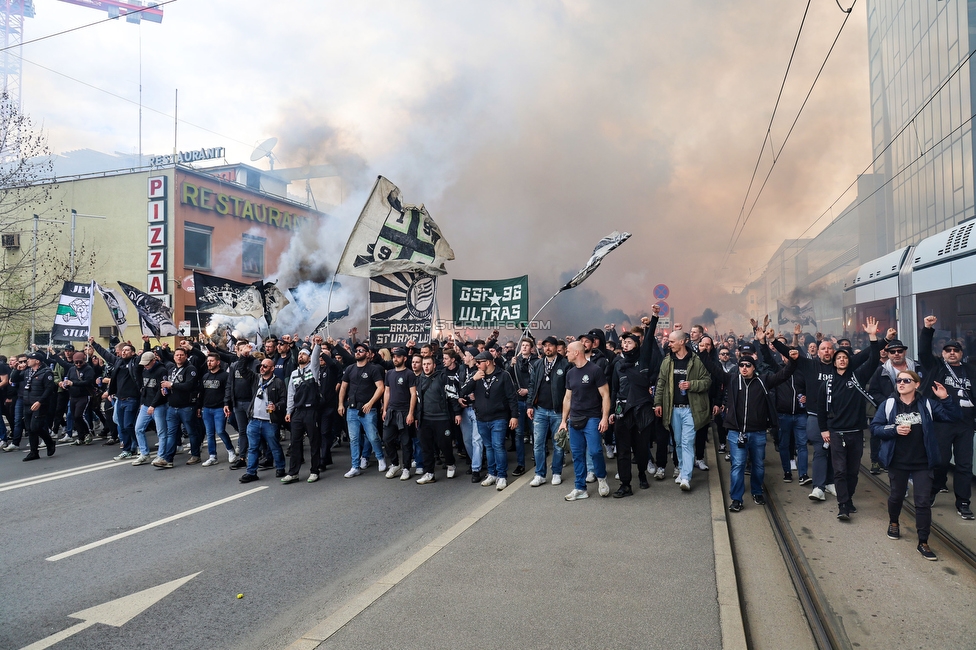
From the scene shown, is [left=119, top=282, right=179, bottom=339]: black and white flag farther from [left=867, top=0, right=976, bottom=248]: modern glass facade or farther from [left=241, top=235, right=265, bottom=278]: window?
[left=867, top=0, right=976, bottom=248]: modern glass facade

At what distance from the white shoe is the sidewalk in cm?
39

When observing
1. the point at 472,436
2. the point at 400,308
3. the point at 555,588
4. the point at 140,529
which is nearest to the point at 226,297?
the point at 400,308

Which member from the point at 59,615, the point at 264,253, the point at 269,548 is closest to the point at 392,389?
the point at 269,548

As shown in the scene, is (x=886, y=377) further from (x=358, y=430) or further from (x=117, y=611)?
(x=117, y=611)

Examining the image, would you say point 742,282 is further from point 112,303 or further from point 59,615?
point 59,615

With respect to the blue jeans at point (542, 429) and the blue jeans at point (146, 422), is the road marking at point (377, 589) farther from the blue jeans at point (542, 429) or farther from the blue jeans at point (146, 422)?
the blue jeans at point (146, 422)

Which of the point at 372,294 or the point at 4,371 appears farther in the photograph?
the point at 4,371

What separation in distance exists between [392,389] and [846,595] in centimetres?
508

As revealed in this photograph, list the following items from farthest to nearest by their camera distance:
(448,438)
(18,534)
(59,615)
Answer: (448,438)
(18,534)
(59,615)

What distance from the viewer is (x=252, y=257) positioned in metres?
29.3

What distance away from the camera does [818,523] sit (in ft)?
18.0

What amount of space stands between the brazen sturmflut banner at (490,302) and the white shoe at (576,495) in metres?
3.19

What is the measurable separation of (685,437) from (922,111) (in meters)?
26.1

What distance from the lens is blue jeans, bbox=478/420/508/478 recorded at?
696 cm
